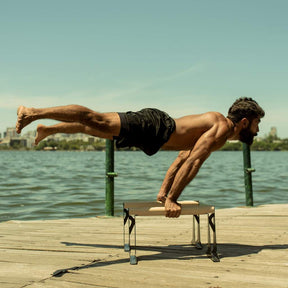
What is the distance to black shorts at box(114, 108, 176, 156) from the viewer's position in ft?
12.9

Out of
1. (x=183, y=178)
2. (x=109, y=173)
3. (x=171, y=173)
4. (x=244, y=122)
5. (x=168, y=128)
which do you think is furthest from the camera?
(x=109, y=173)

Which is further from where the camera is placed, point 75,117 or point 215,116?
point 215,116

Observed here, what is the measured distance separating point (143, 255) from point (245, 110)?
171cm

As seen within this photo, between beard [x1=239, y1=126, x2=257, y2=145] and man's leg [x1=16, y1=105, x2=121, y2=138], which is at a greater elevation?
man's leg [x1=16, y1=105, x2=121, y2=138]

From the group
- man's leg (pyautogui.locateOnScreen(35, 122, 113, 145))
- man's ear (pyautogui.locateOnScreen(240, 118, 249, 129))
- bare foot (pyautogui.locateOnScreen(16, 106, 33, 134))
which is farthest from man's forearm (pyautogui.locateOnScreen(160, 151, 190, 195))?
bare foot (pyautogui.locateOnScreen(16, 106, 33, 134))

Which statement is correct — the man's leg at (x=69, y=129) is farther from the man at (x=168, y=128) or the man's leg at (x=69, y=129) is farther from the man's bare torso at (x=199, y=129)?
the man's bare torso at (x=199, y=129)

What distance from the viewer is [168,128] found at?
4000 millimetres

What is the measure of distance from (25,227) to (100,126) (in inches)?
104

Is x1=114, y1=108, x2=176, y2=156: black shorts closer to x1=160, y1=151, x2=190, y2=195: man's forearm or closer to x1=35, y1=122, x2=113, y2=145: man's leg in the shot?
x1=35, y1=122, x2=113, y2=145: man's leg

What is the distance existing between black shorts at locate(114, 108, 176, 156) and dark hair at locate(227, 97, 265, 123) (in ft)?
2.16

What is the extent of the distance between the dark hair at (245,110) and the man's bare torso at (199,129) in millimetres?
131

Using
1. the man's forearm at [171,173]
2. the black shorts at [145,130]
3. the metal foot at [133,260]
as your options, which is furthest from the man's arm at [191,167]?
the man's forearm at [171,173]

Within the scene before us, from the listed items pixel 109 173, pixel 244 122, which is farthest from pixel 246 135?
pixel 109 173

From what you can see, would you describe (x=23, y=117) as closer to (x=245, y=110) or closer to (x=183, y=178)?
(x=183, y=178)
